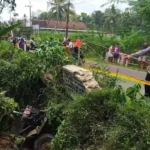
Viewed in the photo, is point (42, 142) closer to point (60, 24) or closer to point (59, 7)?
point (59, 7)

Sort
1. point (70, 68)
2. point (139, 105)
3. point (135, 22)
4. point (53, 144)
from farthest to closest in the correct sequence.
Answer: point (135, 22) < point (70, 68) < point (53, 144) < point (139, 105)

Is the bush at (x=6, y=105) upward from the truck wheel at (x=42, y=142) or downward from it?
upward

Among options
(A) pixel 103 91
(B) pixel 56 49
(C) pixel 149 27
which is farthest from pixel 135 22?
(A) pixel 103 91

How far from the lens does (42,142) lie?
721cm

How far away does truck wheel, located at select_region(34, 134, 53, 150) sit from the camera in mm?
7129

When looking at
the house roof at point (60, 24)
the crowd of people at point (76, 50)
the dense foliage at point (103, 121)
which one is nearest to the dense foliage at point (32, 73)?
A: the crowd of people at point (76, 50)

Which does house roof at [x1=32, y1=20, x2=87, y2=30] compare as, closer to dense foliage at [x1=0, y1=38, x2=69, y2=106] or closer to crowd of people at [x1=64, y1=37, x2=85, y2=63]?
crowd of people at [x1=64, y1=37, x2=85, y2=63]

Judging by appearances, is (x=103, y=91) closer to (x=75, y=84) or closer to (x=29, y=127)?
(x=75, y=84)

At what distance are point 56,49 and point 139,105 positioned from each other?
3779 mm

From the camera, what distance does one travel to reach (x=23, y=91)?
8.70 meters

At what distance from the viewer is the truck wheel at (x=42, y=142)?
713cm

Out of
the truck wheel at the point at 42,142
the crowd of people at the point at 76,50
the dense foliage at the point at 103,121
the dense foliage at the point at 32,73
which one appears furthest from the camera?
the crowd of people at the point at 76,50

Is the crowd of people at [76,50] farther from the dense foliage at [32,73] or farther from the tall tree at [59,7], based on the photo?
the tall tree at [59,7]

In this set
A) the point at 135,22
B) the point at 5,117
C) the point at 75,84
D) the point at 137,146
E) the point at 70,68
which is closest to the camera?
the point at 137,146
